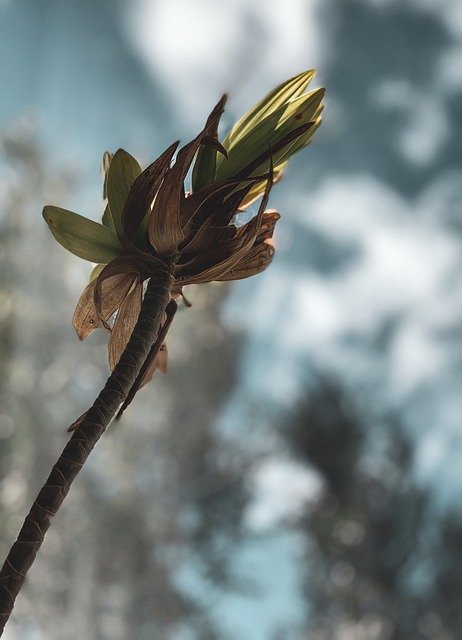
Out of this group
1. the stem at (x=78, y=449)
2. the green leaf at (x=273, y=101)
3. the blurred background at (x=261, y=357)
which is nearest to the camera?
the stem at (x=78, y=449)

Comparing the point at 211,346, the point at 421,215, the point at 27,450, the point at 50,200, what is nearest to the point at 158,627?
the point at 27,450

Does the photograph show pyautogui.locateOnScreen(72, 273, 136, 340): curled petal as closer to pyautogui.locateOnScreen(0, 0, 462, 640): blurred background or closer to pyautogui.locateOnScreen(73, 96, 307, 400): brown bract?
pyautogui.locateOnScreen(73, 96, 307, 400): brown bract

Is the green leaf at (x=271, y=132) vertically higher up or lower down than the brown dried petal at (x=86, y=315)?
higher up

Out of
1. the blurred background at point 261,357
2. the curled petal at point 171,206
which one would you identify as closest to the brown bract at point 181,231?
the curled petal at point 171,206

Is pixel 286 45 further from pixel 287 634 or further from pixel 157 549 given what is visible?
Answer: pixel 287 634

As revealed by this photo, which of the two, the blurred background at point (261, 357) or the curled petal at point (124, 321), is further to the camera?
the blurred background at point (261, 357)

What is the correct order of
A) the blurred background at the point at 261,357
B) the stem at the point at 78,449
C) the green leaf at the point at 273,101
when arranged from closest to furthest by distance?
the stem at the point at 78,449 → the green leaf at the point at 273,101 → the blurred background at the point at 261,357

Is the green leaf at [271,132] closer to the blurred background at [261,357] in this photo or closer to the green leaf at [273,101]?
the green leaf at [273,101]

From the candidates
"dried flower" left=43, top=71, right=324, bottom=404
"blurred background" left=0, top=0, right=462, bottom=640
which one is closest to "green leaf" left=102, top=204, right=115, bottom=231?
"dried flower" left=43, top=71, right=324, bottom=404
